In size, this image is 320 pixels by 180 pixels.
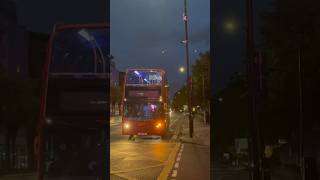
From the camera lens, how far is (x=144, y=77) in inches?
1371

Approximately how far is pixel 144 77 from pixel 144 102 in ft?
4.55

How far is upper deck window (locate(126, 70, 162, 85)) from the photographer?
113 feet

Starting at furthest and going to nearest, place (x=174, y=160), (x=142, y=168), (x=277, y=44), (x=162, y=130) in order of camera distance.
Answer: (x=162, y=130)
(x=174, y=160)
(x=142, y=168)
(x=277, y=44)

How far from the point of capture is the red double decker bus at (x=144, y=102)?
1352 inches
